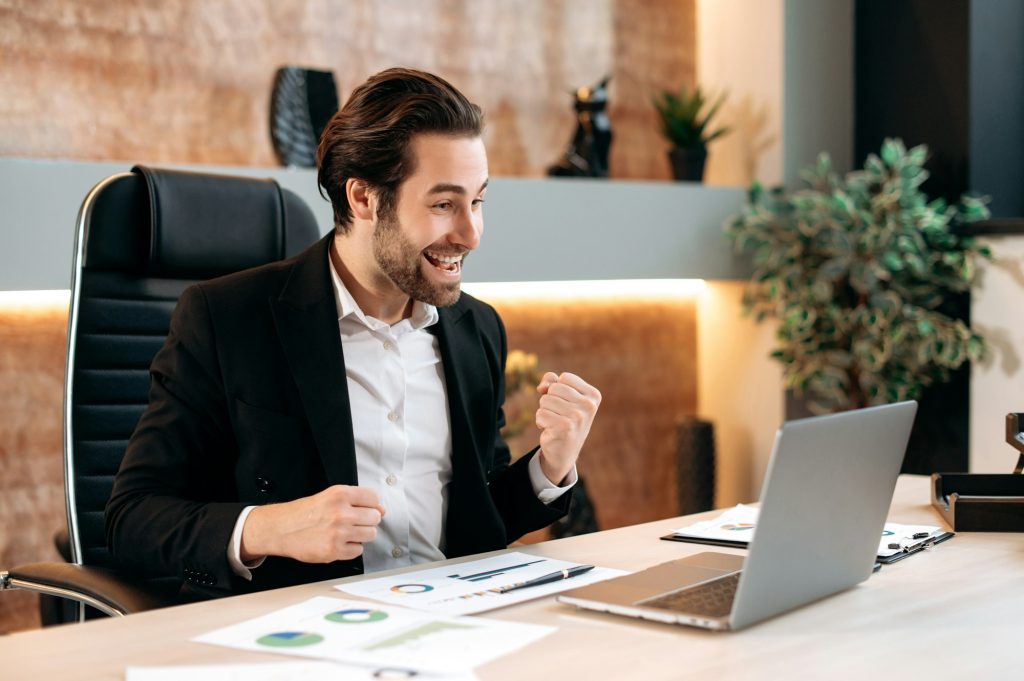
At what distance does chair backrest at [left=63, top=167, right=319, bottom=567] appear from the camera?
1913 mm

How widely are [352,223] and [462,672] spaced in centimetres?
95

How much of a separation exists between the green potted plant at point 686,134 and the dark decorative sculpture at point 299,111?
1282 millimetres

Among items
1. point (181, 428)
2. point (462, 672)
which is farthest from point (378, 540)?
point (462, 672)

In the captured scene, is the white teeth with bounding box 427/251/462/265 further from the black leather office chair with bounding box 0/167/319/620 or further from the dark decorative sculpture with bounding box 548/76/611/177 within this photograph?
the dark decorative sculpture with bounding box 548/76/611/177

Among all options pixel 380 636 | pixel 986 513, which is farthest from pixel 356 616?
pixel 986 513

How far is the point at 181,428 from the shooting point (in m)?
1.66

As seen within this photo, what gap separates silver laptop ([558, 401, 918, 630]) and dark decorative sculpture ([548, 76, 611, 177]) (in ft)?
8.46

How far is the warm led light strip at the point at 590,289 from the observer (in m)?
3.90

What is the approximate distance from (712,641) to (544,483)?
24.6 inches

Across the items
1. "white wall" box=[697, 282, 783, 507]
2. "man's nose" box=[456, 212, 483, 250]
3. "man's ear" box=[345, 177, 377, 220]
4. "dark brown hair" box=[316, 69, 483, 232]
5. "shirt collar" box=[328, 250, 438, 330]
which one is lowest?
"white wall" box=[697, 282, 783, 507]

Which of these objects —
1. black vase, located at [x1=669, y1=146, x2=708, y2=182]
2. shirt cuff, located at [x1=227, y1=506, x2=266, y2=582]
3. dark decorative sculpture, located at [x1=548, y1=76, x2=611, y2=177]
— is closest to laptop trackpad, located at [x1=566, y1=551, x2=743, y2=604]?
shirt cuff, located at [x1=227, y1=506, x2=266, y2=582]

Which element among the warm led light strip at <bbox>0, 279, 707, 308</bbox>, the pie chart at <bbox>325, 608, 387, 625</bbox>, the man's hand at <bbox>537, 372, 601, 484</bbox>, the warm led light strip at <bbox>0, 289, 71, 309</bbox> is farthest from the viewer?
the warm led light strip at <bbox>0, 279, 707, 308</bbox>

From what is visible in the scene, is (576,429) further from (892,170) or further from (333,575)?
(892,170)

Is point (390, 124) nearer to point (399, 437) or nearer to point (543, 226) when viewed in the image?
point (399, 437)
